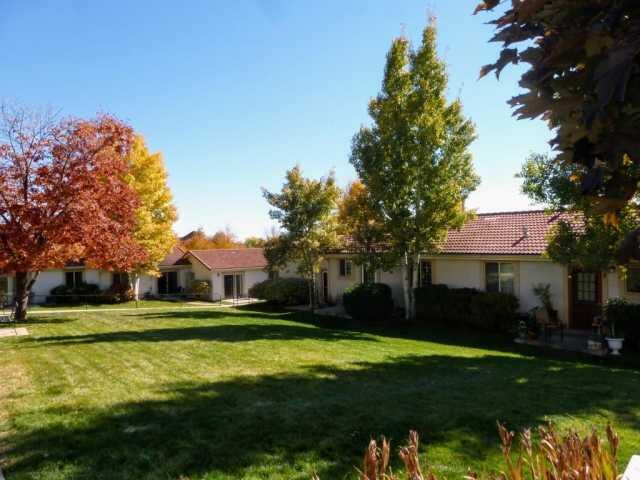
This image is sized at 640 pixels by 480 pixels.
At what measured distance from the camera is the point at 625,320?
15.1 meters

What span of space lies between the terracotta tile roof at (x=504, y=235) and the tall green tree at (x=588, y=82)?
60.0ft

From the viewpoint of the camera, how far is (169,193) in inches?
1400

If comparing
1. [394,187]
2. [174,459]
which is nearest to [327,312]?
[394,187]

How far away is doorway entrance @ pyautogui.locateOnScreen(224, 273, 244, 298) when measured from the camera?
40081mm

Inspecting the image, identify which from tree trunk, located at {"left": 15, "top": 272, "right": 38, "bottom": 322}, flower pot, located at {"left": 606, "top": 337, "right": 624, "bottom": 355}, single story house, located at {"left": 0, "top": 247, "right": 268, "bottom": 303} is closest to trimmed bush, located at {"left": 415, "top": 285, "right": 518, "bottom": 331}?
flower pot, located at {"left": 606, "top": 337, "right": 624, "bottom": 355}

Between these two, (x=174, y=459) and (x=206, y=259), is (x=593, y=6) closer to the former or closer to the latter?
(x=174, y=459)

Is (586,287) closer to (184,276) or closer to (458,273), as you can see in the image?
(458,273)

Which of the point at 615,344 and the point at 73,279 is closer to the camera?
the point at 615,344

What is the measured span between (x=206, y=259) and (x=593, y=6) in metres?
40.0

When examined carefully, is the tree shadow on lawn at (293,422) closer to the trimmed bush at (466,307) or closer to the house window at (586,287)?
the house window at (586,287)

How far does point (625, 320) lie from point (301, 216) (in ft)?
49.9

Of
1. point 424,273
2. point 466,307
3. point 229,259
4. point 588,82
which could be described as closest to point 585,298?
point 466,307

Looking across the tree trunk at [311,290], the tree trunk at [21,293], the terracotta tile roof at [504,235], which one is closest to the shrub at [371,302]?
the terracotta tile roof at [504,235]

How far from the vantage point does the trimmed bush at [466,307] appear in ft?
61.6
